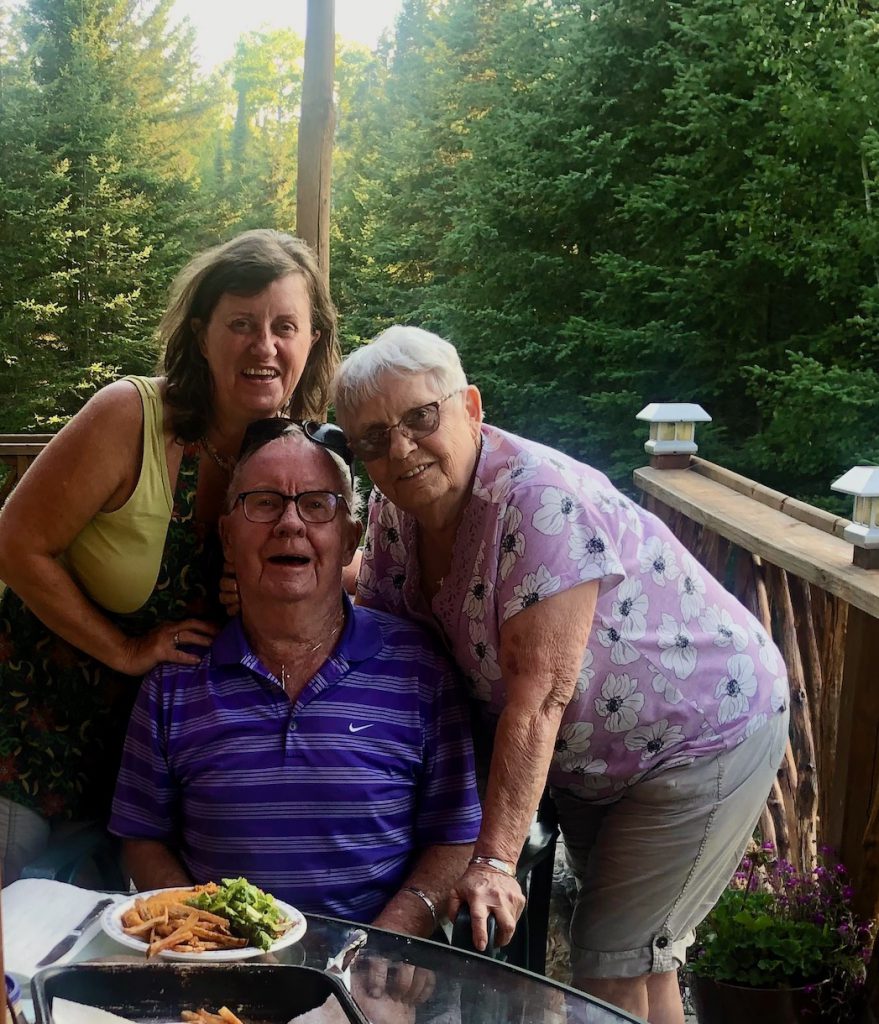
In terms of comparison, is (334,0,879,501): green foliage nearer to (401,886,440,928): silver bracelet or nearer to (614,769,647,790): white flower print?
(614,769,647,790): white flower print

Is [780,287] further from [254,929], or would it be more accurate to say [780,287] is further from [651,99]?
[254,929]

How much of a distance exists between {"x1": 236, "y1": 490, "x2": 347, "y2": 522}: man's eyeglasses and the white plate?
22.3 inches

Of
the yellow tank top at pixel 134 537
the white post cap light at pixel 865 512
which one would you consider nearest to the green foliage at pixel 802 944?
the white post cap light at pixel 865 512

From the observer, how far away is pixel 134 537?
152 centimetres

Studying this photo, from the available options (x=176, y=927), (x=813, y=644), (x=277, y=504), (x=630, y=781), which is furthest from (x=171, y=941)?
(x=813, y=644)

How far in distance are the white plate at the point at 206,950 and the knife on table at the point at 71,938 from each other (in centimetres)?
2

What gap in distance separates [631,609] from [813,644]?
1159 mm

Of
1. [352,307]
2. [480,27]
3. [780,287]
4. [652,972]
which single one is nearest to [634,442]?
[780,287]

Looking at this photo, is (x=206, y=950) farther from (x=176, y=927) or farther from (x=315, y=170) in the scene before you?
(x=315, y=170)

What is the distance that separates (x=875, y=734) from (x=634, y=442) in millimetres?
4944

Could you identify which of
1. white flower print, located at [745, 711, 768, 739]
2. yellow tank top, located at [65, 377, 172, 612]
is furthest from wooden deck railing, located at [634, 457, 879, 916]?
yellow tank top, located at [65, 377, 172, 612]

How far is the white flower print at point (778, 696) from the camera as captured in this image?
159cm

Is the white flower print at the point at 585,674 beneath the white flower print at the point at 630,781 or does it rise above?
above

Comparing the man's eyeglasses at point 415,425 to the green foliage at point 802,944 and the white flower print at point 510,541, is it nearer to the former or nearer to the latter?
the white flower print at point 510,541
